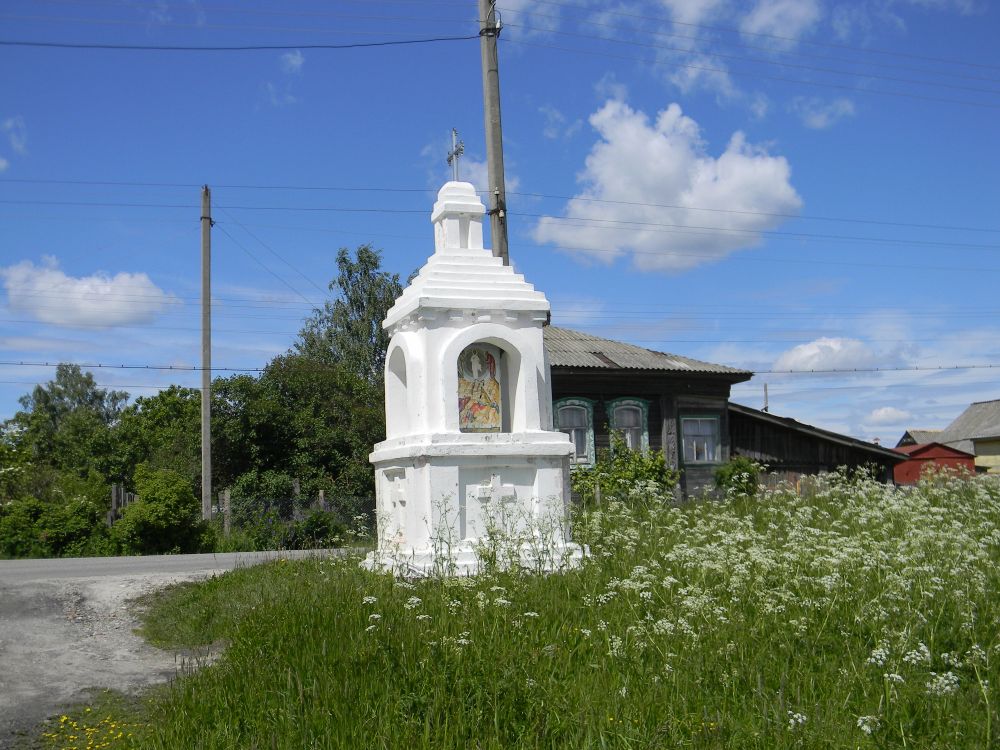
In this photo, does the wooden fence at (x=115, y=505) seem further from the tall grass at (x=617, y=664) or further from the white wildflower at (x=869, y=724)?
the white wildflower at (x=869, y=724)

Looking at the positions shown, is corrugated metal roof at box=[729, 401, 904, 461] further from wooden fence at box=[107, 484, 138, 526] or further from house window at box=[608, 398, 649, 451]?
wooden fence at box=[107, 484, 138, 526]

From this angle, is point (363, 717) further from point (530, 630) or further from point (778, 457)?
point (778, 457)

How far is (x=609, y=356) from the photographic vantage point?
73.9 feet

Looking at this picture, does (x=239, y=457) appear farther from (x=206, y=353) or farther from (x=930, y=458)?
(x=930, y=458)

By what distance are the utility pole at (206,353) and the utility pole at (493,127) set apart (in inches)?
400

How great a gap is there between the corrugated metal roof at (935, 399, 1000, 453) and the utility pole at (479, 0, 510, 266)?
3741 cm

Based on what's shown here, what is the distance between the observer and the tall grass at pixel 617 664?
4238mm

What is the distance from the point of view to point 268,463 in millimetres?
25297

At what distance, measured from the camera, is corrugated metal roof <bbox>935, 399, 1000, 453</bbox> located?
44344 millimetres

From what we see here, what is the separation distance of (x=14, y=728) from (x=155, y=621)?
9.92 ft

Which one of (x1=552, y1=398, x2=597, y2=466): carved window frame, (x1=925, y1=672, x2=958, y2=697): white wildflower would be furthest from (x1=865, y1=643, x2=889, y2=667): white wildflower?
(x1=552, y1=398, x2=597, y2=466): carved window frame

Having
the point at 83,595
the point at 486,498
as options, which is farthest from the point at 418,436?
the point at 83,595

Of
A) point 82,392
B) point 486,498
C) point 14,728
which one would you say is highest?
point 82,392

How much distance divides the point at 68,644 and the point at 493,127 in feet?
28.0
